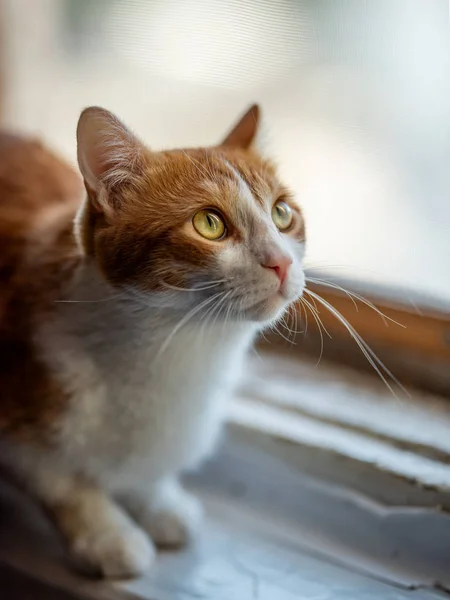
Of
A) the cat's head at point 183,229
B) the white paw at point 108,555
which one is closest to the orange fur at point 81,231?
the cat's head at point 183,229

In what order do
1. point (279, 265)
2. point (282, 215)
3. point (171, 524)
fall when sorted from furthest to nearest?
1. point (171, 524)
2. point (282, 215)
3. point (279, 265)

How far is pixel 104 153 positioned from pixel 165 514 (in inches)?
18.8

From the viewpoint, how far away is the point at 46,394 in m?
0.82

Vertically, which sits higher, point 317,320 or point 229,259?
point 317,320

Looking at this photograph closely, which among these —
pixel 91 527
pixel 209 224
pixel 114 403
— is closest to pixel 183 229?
pixel 209 224

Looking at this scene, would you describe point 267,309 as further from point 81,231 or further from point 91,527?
point 91,527

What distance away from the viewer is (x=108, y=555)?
2.71 ft

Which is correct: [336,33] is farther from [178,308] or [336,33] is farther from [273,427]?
[273,427]

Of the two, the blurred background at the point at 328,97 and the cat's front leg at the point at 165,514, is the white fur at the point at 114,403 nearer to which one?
the cat's front leg at the point at 165,514

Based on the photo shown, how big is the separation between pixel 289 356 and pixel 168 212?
399 mm

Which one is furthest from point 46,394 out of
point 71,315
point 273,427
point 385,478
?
point 385,478

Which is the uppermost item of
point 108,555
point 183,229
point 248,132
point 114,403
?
point 248,132

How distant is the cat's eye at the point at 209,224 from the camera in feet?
2.35

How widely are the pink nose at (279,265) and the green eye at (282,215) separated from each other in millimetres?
93
